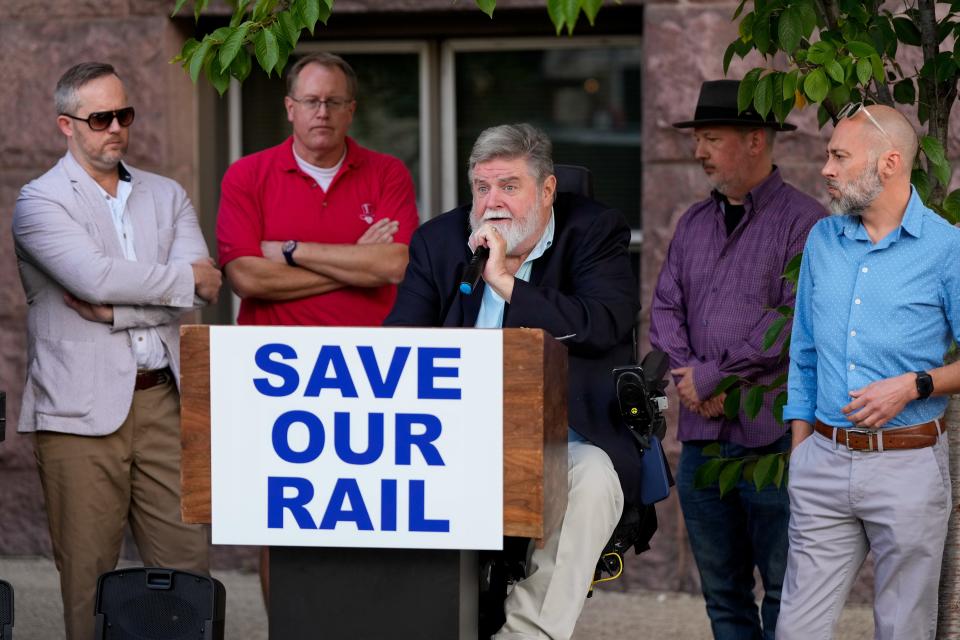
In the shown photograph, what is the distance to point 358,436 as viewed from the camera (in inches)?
145

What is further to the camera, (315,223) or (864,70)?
(315,223)

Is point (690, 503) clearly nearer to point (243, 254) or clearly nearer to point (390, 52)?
point (243, 254)

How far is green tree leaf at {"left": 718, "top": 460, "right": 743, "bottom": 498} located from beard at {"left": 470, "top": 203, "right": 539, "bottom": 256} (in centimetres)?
103

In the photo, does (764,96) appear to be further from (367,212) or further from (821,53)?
(367,212)

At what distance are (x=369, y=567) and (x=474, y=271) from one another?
958 millimetres

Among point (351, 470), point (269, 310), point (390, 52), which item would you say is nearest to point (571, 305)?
point (351, 470)

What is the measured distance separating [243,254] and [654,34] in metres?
2.13

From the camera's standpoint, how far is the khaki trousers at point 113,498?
520 cm

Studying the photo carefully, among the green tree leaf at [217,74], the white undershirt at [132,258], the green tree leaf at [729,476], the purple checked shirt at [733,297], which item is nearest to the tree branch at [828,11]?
the purple checked shirt at [733,297]

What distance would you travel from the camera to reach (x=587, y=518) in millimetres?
4137

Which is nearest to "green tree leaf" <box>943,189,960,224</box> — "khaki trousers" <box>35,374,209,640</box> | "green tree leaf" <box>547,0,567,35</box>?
"green tree leaf" <box>547,0,567,35</box>

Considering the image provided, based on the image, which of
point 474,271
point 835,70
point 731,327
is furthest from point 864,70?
point 731,327

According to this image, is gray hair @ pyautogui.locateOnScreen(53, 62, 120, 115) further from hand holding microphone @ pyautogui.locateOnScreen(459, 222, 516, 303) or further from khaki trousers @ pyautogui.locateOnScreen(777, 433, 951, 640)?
khaki trousers @ pyautogui.locateOnScreen(777, 433, 951, 640)

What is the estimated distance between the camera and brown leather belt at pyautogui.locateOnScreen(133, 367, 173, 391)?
5297mm
